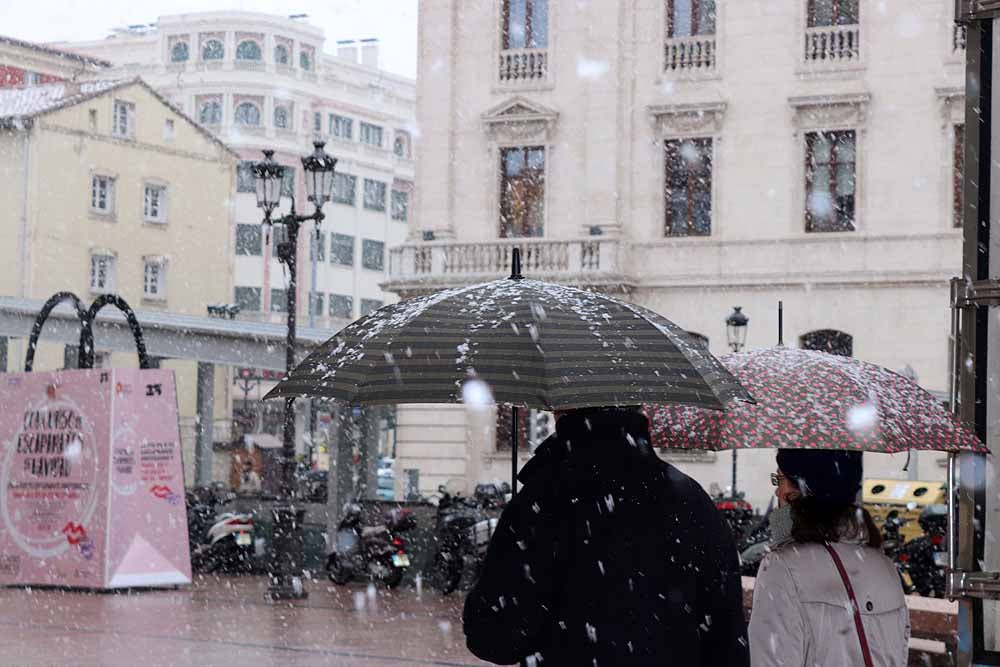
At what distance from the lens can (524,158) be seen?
3794cm

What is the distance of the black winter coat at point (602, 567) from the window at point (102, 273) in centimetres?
5676

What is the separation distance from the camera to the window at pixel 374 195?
3497 inches

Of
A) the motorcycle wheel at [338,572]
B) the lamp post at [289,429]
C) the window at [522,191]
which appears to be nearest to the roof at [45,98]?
the window at [522,191]

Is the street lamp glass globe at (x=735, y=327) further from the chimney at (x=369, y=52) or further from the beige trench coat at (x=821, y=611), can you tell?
the chimney at (x=369, y=52)

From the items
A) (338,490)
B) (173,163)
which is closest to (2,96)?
(173,163)

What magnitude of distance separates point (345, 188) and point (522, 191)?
50331mm

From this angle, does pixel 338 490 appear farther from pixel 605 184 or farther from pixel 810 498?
pixel 810 498

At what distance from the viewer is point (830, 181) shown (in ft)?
115

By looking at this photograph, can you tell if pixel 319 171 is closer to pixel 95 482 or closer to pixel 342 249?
pixel 95 482

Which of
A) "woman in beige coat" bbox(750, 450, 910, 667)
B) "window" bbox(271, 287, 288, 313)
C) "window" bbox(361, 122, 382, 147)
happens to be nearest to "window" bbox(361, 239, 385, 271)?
"window" bbox(271, 287, 288, 313)

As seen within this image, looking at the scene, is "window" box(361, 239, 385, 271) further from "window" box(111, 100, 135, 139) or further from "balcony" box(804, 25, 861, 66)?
"balcony" box(804, 25, 861, 66)

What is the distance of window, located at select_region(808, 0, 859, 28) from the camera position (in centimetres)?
3497

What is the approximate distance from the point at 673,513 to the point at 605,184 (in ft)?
106

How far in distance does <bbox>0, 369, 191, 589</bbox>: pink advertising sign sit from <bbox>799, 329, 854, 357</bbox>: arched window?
17.8 metres
